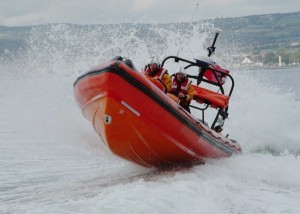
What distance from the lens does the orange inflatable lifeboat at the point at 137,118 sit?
6.67 meters

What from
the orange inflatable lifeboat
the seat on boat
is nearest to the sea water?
the orange inflatable lifeboat

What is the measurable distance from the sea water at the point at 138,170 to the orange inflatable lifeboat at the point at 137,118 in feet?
1.03

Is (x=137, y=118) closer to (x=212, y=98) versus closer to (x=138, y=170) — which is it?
(x=138, y=170)

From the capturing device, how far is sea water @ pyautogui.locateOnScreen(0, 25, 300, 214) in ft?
18.9

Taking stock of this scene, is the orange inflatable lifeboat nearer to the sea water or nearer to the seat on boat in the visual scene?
the sea water

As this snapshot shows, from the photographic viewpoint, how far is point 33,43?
18219 millimetres

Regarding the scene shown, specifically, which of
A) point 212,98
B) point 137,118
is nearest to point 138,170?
point 137,118

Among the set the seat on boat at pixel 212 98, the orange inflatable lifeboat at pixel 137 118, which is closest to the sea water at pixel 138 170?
the orange inflatable lifeboat at pixel 137 118

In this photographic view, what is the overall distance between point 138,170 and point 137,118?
140 centimetres

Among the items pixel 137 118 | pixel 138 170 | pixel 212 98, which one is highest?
pixel 212 98

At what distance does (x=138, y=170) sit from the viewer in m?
8.05

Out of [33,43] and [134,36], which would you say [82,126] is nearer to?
[134,36]

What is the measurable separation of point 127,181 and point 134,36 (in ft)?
28.8

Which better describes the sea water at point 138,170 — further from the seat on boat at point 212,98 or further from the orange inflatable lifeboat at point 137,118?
the seat on boat at point 212,98
